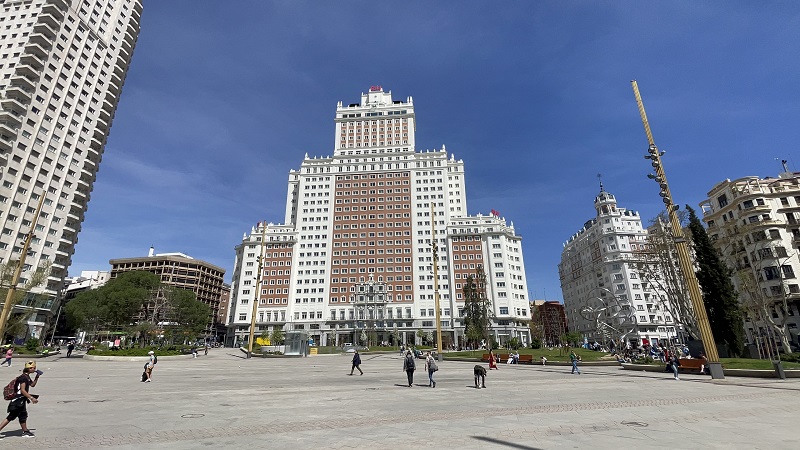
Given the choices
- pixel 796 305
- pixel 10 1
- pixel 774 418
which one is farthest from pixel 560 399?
pixel 10 1

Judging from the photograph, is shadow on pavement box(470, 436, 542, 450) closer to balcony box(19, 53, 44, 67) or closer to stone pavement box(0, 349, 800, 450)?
stone pavement box(0, 349, 800, 450)

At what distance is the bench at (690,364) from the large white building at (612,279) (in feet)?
197

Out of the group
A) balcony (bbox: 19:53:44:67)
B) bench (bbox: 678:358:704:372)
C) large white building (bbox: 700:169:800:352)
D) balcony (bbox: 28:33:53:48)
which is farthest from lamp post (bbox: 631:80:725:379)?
balcony (bbox: 28:33:53:48)

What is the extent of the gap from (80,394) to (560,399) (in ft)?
61.9

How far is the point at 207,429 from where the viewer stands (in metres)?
8.85

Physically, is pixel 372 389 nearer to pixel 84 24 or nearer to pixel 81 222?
pixel 81 222

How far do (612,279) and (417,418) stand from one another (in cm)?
9798

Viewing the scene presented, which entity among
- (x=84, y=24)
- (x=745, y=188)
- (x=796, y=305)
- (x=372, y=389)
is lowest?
(x=372, y=389)

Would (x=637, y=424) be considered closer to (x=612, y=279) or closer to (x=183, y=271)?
(x=612, y=279)

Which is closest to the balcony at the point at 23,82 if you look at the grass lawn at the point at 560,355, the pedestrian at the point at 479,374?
the grass lawn at the point at 560,355

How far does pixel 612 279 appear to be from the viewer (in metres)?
92.6

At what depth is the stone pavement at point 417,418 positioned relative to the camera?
764cm

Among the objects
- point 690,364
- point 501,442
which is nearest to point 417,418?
point 501,442

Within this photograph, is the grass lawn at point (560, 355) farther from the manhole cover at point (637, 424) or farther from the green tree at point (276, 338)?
the green tree at point (276, 338)
